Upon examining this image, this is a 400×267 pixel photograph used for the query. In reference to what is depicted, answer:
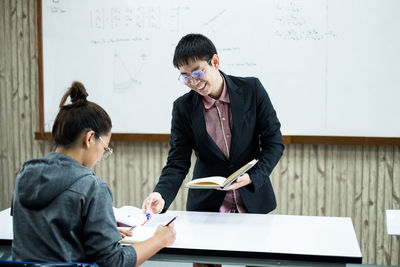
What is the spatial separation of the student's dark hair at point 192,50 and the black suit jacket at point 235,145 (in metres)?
0.21

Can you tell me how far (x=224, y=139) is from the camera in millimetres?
2045

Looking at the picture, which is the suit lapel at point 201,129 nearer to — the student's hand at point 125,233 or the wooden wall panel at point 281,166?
the student's hand at point 125,233

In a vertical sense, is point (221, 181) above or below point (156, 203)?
above

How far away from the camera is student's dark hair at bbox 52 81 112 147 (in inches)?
51.1

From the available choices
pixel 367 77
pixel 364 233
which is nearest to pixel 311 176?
pixel 364 233

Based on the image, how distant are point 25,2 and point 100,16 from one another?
0.63m

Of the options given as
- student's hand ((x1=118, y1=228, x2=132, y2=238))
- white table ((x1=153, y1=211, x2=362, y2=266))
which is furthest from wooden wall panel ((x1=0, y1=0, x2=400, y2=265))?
student's hand ((x1=118, y1=228, x2=132, y2=238))

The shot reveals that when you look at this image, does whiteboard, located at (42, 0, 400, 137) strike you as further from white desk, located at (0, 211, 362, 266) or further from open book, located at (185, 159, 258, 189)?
open book, located at (185, 159, 258, 189)

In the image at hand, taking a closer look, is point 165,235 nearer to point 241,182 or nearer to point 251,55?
point 241,182

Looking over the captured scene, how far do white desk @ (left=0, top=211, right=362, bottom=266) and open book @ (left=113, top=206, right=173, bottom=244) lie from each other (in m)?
0.09

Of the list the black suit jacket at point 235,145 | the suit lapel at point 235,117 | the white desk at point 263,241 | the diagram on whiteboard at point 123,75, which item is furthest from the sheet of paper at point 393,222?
the diagram on whiteboard at point 123,75

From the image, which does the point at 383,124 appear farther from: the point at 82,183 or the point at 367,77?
the point at 82,183

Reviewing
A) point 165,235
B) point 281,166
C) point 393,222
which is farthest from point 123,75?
point 393,222

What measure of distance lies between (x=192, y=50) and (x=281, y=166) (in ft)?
5.03
